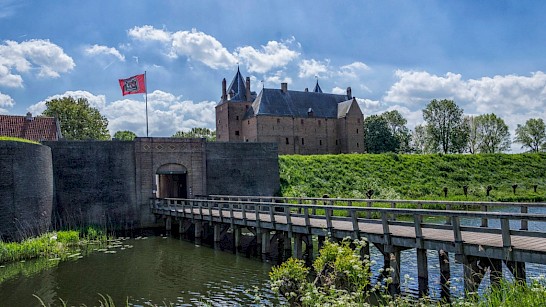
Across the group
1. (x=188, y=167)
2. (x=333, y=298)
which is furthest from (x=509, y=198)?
(x=333, y=298)

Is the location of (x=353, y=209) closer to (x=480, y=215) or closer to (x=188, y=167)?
(x=480, y=215)

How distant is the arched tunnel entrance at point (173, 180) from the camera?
25.3 meters

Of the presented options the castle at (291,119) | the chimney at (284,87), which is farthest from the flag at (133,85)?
the chimney at (284,87)

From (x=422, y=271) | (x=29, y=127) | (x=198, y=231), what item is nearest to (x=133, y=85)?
(x=29, y=127)

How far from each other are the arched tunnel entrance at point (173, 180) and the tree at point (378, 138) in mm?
39387

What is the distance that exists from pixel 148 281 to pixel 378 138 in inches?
2153

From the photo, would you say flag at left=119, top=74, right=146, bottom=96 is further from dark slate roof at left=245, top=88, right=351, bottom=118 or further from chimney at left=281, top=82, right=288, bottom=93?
chimney at left=281, top=82, right=288, bottom=93

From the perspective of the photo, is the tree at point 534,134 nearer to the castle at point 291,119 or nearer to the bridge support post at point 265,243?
the castle at point 291,119

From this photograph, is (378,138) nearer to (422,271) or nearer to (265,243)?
(265,243)

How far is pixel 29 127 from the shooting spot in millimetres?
30734

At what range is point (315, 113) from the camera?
172 feet

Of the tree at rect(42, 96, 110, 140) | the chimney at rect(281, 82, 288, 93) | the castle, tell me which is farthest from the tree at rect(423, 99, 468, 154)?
the tree at rect(42, 96, 110, 140)

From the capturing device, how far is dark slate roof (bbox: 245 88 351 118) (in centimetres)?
4962

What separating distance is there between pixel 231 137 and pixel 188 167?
91.1ft
